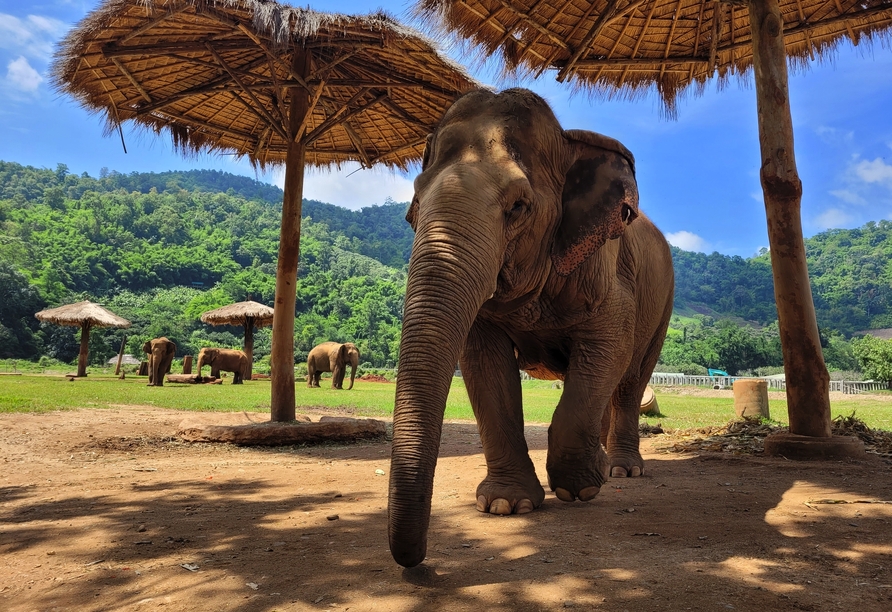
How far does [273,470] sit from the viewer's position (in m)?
6.15

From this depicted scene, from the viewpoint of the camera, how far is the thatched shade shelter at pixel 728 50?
6457mm

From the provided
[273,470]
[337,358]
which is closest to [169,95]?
[273,470]

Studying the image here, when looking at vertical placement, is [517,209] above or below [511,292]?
above

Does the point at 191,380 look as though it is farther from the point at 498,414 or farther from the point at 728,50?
the point at 498,414

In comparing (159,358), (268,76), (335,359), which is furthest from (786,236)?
(335,359)

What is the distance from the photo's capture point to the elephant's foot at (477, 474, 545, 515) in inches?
154

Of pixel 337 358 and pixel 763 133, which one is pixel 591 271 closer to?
pixel 763 133

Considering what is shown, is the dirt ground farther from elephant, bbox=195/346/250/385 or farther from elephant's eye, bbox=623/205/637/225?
elephant, bbox=195/346/250/385

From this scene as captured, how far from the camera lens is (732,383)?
26.9 m

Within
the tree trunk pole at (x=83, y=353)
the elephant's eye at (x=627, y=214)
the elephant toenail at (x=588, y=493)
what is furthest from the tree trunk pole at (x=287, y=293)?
the tree trunk pole at (x=83, y=353)

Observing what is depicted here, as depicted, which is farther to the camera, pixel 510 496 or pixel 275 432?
pixel 275 432

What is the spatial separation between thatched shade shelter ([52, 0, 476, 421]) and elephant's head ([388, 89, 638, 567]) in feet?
13.8

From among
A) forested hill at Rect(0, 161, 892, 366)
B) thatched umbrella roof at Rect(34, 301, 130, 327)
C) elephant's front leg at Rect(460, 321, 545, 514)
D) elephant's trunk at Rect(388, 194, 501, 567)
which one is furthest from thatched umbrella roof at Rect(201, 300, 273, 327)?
forested hill at Rect(0, 161, 892, 366)

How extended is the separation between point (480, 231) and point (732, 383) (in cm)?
2688
